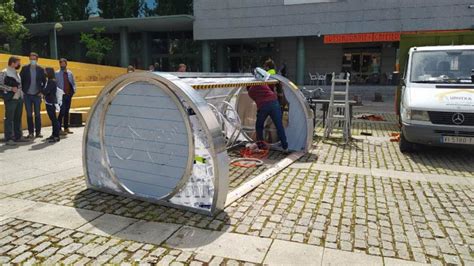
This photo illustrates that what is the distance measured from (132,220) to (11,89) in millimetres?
5355

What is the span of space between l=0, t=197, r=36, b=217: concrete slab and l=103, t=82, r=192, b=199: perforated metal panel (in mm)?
1039

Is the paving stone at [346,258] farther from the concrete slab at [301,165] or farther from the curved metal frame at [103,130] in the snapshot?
the concrete slab at [301,165]

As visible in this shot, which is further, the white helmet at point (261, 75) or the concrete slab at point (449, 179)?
the white helmet at point (261, 75)

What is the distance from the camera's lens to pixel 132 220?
3.92 m

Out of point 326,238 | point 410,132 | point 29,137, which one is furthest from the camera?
point 29,137

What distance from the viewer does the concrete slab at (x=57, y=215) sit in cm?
385

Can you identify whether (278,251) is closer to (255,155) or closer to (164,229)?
(164,229)

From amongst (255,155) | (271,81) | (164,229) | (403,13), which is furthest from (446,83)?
(403,13)

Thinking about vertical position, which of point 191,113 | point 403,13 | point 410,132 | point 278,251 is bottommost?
point 278,251

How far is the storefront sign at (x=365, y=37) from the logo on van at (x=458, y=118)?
1818 centimetres

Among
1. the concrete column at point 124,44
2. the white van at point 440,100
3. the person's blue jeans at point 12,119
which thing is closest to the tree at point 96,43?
the concrete column at point 124,44

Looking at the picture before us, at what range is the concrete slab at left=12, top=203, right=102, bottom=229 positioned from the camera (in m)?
3.85

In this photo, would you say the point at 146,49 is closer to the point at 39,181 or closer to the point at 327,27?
the point at 327,27

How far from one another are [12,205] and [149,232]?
1899 millimetres
